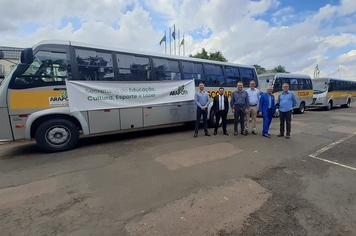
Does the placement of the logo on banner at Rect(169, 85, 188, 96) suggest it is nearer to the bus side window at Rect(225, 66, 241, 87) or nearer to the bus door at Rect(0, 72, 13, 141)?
the bus side window at Rect(225, 66, 241, 87)

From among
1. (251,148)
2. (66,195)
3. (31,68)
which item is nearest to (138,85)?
(31,68)

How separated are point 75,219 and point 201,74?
8.10 m

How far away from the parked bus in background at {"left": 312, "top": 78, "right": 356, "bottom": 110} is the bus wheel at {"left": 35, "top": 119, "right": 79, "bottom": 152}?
20.0 metres

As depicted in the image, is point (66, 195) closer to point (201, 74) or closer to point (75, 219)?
point (75, 219)

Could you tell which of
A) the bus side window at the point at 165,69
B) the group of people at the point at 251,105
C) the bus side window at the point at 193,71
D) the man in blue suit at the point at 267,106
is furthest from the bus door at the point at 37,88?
the man in blue suit at the point at 267,106

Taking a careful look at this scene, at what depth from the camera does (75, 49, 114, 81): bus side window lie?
7.15m

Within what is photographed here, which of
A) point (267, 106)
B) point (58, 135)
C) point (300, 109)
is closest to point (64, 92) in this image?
point (58, 135)

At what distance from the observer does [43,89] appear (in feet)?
21.3

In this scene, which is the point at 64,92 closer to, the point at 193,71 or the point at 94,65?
the point at 94,65

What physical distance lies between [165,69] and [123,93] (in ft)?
6.74

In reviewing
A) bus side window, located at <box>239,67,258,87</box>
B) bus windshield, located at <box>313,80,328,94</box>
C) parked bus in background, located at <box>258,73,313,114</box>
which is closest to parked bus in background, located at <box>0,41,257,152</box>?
bus side window, located at <box>239,67,258,87</box>

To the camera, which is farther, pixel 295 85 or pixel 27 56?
pixel 295 85

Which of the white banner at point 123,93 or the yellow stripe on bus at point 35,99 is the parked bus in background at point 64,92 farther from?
Result: the white banner at point 123,93

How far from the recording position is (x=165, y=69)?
9219mm
